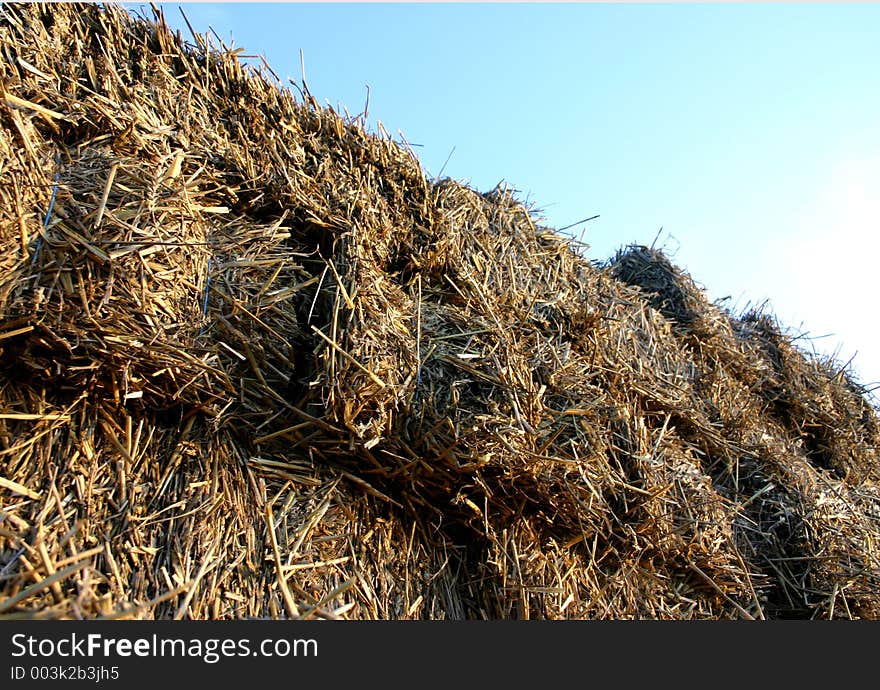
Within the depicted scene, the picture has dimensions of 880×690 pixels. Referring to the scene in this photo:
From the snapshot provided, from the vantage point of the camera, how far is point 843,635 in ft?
7.15

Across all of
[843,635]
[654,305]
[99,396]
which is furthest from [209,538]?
[654,305]

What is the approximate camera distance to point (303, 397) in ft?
7.68

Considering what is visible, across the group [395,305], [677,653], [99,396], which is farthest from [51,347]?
[677,653]

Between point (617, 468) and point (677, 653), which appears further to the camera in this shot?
point (617, 468)

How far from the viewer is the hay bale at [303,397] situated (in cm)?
188

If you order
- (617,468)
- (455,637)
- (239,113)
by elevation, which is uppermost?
(239,113)

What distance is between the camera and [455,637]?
180cm

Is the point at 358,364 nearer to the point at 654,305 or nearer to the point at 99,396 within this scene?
the point at 99,396

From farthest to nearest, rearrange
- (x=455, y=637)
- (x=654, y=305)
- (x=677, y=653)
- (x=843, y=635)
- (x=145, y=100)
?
(x=654, y=305), (x=145, y=100), (x=843, y=635), (x=677, y=653), (x=455, y=637)

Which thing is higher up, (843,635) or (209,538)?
(209,538)

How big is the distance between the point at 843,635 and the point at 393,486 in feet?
5.15

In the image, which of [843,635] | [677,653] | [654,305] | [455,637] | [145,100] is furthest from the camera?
[654,305]

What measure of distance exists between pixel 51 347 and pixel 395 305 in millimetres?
1178

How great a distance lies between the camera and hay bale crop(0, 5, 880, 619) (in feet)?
6.16
